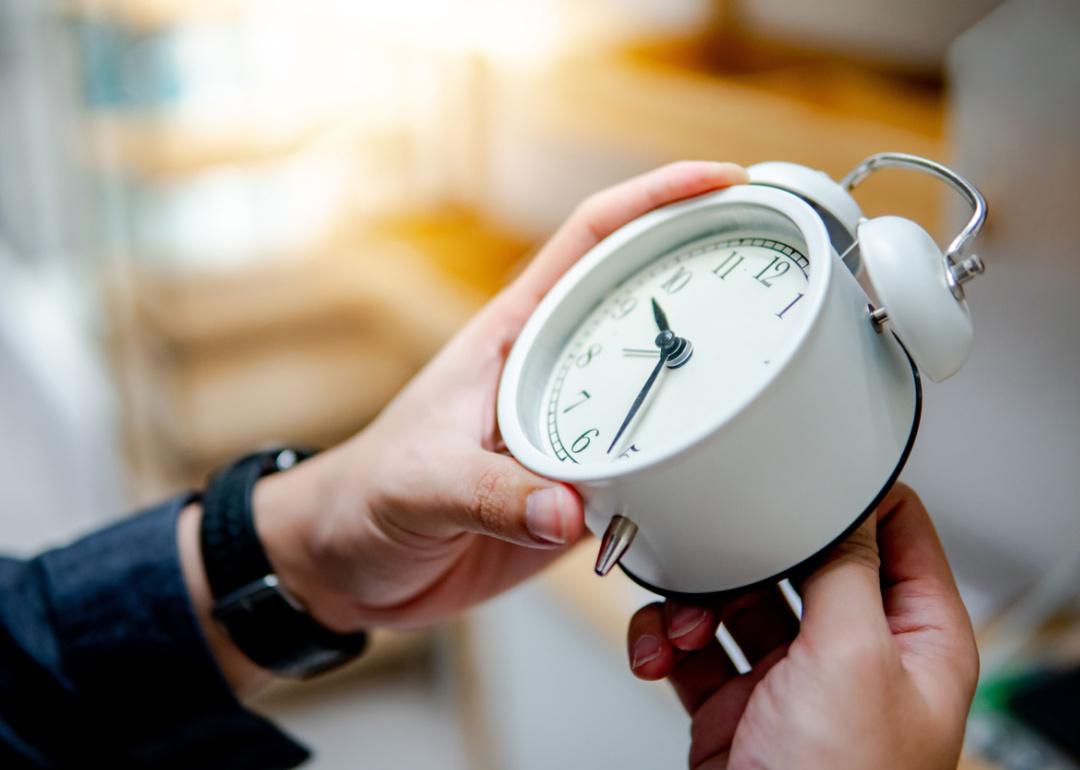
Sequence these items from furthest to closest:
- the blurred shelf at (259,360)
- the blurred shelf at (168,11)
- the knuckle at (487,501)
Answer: the blurred shelf at (259,360), the blurred shelf at (168,11), the knuckle at (487,501)

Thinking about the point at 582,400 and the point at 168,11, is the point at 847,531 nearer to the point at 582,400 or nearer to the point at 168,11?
the point at 582,400

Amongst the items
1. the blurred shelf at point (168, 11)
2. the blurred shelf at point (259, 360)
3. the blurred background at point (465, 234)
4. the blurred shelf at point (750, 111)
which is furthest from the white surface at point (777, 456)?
the blurred shelf at point (168, 11)

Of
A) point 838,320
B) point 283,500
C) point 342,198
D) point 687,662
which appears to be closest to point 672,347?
point 838,320

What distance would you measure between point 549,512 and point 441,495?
0.13 m

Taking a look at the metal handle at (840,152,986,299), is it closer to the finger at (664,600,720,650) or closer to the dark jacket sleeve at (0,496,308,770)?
the finger at (664,600,720,650)

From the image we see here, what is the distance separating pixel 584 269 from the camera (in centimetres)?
54

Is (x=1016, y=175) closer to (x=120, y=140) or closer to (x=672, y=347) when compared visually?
(x=672, y=347)

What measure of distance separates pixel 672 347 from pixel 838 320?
0.09 m

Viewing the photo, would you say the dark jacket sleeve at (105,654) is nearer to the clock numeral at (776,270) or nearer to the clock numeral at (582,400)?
the clock numeral at (582,400)

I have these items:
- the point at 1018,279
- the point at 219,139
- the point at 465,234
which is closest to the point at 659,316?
the point at 1018,279

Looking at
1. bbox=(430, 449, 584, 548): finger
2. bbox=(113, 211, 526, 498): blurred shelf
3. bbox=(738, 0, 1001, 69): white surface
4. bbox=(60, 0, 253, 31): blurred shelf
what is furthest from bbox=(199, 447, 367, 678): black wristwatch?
bbox=(60, 0, 253, 31): blurred shelf

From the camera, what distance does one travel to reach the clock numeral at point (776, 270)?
46cm

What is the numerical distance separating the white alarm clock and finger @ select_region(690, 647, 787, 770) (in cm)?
9

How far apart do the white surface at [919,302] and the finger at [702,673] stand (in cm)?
23
